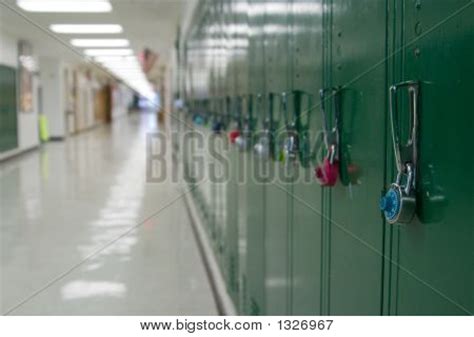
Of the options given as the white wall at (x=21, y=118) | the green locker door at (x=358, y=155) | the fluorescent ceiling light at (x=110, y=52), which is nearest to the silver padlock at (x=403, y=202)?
the green locker door at (x=358, y=155)

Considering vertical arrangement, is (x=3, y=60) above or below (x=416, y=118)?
above

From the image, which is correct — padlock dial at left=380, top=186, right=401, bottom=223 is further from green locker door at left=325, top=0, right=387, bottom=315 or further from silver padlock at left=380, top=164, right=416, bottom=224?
green locker door at left=325, top=0, right=387, bottom=315

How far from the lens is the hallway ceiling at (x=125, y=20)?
9.52m

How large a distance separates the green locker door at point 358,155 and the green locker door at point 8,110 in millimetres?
11708

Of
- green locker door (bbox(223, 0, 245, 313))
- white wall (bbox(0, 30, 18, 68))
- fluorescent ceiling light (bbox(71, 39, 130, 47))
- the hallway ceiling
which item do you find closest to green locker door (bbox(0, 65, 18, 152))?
white wall (bbox(0, 30, 18, 68))

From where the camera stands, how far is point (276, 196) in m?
2.28

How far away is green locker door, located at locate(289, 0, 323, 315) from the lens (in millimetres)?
1637

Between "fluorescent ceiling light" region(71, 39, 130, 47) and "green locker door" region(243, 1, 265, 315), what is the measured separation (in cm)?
1224

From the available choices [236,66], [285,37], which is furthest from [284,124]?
[236,66]

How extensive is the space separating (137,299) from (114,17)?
794 centimetres

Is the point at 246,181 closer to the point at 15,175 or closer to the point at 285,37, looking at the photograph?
the point at 285,37

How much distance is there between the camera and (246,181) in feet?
10.1

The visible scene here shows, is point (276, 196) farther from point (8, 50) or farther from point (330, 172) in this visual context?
point (8, 50)
